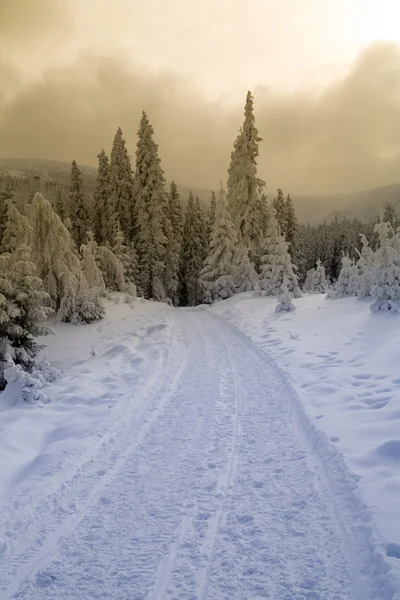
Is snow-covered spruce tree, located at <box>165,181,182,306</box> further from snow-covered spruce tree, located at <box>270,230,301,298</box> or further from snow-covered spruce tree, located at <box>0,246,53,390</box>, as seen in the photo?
snow-covered spruce tree, located at <box>0,246,53,390</box>

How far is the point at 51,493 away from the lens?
4.96 m

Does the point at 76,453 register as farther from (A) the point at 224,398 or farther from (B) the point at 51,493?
(A) the point at 224,398

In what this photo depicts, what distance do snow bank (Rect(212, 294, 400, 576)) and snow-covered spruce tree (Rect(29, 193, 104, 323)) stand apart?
8067mm

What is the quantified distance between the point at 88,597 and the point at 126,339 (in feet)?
39.9

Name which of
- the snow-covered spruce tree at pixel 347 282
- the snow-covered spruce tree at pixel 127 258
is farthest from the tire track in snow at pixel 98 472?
the snow-covered spruce tree at pixel 127 258

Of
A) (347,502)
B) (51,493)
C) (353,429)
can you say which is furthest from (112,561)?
(353,429)

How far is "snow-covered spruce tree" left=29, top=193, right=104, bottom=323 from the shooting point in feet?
65.0

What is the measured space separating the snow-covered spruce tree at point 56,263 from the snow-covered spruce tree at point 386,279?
43.5 feet

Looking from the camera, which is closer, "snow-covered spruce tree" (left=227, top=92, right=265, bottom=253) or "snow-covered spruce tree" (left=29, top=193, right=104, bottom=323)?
"snow-covered spruce tree" (left=29, top=193, right=104, bottom=323)

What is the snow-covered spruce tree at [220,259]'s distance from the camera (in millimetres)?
32469

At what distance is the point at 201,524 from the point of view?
4.20 m

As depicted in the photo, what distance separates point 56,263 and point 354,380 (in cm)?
1661

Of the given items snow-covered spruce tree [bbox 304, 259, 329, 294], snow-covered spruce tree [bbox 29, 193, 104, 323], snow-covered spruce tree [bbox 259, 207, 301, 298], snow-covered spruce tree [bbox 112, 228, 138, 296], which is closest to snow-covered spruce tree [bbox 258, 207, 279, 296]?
snow-covered spruce tree [bbox 259, 207, 301, 298]

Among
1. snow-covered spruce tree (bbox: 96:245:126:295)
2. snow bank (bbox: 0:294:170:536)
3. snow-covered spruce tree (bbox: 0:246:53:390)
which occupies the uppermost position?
snow-covered spruce tree (bbox: 96:245:126:295)
